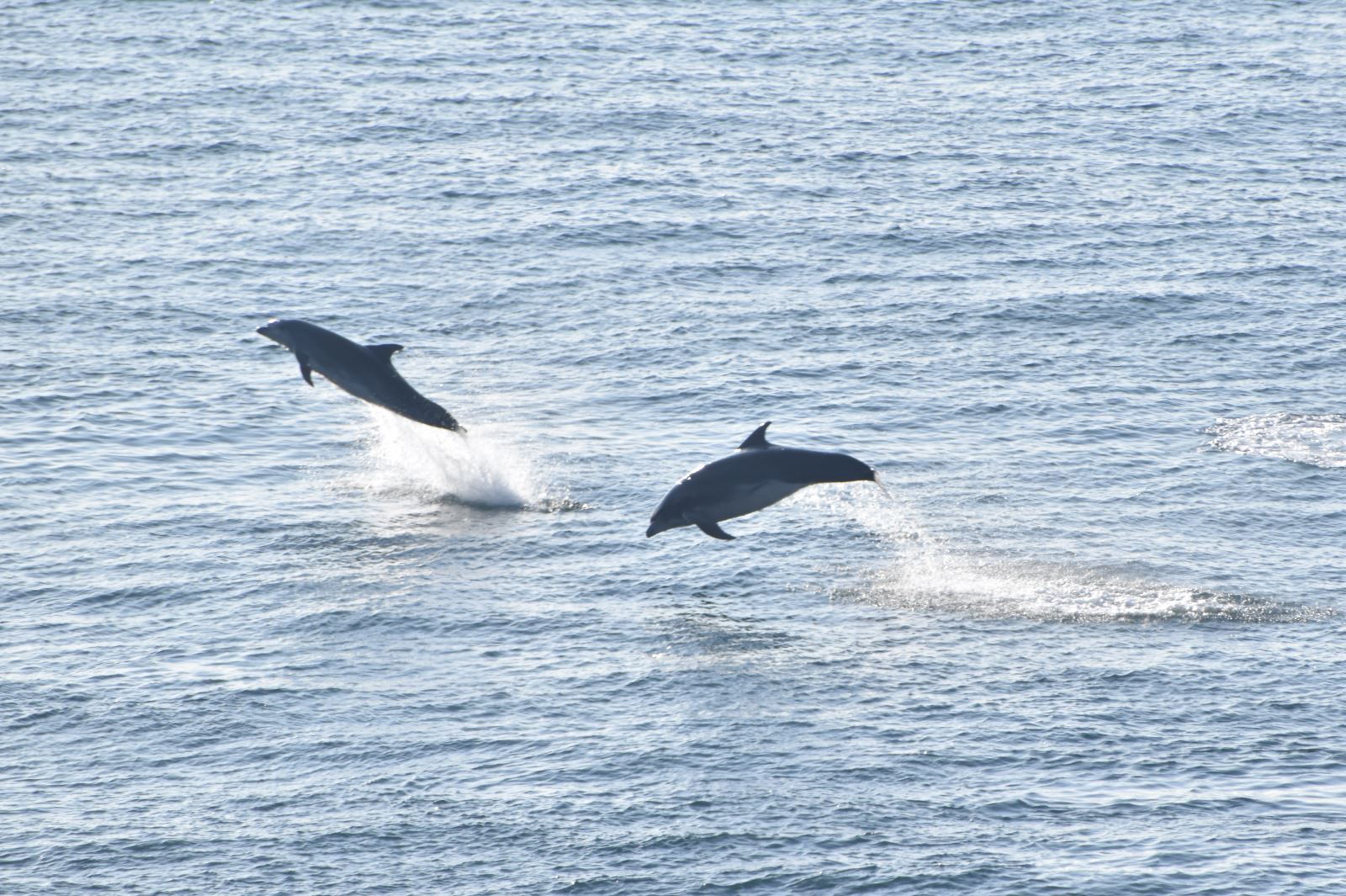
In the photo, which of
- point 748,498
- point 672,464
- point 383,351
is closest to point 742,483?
point 748,498

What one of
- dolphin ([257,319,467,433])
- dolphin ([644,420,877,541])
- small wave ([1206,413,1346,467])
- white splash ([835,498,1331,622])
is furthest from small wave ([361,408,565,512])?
small wave ([1206,413,1346,467])

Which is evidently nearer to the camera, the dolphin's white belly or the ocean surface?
the ocean surface

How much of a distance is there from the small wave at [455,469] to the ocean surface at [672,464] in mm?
158

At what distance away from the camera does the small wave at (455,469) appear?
49125mm

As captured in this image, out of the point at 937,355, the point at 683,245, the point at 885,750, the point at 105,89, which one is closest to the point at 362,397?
the point at 885,750

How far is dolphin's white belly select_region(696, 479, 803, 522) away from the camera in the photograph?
137 ft

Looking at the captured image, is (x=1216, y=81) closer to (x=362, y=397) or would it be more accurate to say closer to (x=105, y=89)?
(x=105, y=89)

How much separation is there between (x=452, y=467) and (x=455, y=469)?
0.17 metres

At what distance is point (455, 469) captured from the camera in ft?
163

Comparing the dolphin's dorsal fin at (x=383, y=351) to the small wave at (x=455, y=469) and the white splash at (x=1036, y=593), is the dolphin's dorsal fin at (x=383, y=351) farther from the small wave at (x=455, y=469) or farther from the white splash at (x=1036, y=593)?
the white splash at (x=1036, y=593)

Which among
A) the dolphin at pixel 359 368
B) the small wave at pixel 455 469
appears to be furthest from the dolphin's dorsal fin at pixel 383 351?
the small wave at pixel 455 469

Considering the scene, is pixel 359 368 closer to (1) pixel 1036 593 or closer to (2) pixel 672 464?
(2) pixel 672 464

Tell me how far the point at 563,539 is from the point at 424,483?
16.9 feet

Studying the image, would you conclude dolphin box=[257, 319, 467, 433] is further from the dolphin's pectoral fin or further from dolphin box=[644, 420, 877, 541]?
the dolphin's pectoral fin
